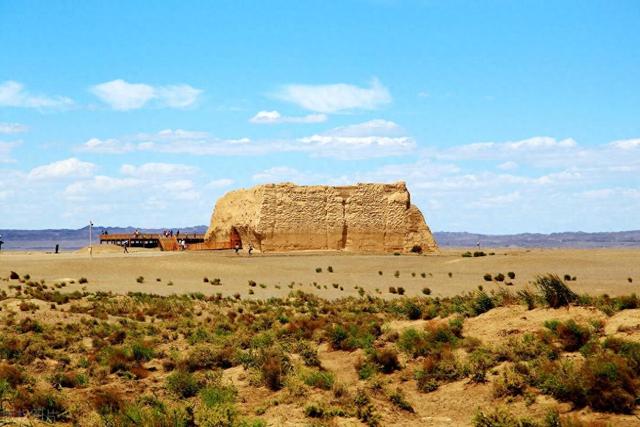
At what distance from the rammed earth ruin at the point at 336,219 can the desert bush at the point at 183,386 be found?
46080 mm

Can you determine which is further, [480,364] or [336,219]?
[336,219]

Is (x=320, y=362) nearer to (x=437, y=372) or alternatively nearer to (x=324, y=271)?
(x=437, y=372)

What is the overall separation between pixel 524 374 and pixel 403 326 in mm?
7085

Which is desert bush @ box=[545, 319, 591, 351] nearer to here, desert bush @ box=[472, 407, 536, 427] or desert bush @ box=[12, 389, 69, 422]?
desert bush @ box=[472, 407, 536, 427]

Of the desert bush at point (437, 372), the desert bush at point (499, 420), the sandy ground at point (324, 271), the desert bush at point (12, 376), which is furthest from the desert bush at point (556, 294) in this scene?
the sandy ground at point (324, 271)

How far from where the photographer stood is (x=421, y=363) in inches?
608

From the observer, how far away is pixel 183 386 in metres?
15.0

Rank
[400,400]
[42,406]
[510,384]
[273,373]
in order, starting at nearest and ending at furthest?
[510,384] < [400,400] < [42,406] < [273,373]

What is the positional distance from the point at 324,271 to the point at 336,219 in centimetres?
1289

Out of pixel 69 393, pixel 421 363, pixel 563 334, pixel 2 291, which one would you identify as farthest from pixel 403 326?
pixel 2 291

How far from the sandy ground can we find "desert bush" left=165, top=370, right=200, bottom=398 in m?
20.8

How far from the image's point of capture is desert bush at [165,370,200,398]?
14.9 metres

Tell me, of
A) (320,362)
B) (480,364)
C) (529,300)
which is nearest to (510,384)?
(480,364)

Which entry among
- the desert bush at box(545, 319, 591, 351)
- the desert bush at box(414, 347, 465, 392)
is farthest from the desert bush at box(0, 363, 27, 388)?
the desert bush at box(545, 319, 591, 351)
